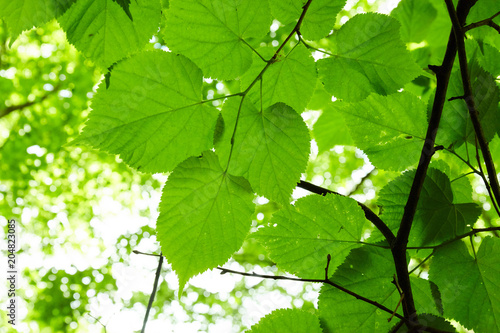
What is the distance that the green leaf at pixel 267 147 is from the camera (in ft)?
1.53

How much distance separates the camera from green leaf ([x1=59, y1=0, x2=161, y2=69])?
46 cm

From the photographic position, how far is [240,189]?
483 millimetres

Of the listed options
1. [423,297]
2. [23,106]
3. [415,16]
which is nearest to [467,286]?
[423,297]

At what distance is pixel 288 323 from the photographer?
0.54m

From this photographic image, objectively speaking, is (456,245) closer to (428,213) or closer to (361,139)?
(428,213)

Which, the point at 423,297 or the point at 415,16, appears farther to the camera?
the point at 415,16

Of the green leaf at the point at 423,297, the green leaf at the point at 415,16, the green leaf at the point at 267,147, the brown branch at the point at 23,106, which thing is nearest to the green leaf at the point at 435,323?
the green leaf at the point at 423,297

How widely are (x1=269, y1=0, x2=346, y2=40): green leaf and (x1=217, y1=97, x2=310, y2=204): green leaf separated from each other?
0.18 meters

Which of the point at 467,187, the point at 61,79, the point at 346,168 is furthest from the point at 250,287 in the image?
the point at 467,187

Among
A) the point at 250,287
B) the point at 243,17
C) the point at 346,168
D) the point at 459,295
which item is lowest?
the point at 459,295

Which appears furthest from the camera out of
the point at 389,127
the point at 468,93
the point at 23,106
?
the point at 23,106

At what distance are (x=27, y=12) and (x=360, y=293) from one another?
62cm

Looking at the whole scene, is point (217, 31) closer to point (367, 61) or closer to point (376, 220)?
point (367, 61)

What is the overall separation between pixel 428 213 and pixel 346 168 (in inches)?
236
